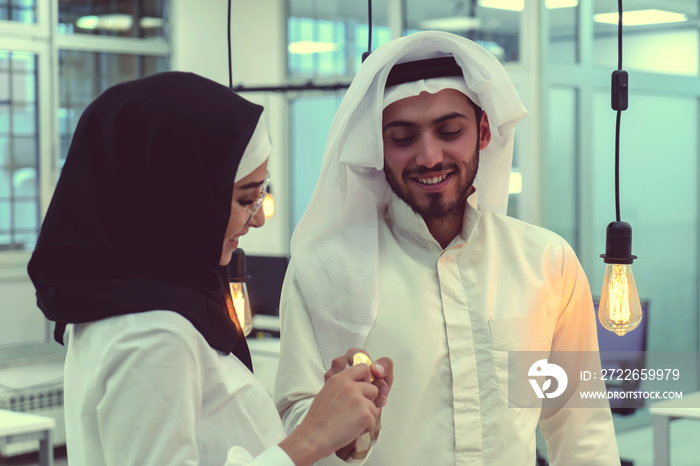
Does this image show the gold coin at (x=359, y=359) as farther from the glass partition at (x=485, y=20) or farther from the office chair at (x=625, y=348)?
the glass partition at (x=485, y=20)

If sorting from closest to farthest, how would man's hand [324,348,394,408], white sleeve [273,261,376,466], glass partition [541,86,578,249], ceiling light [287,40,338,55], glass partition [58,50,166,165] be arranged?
1. man's hand [324,348,394,408]
2. white sleeve [273,261,376,466]
3. glass partition [541,86,578,249]
4. glass partition [58,50,166,165]
5. ceiling light [287,40,338,55]

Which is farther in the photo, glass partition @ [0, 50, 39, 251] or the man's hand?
glass partition @ [0, 50, 39, 251]

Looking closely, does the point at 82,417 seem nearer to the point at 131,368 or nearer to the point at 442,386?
the point at 131,368

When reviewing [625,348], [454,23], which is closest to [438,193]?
[625,348]

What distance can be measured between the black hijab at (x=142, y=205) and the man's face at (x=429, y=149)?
550 millimetres

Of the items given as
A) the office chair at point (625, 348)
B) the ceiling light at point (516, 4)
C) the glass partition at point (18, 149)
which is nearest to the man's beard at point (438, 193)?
the office chair at point (625, 348)

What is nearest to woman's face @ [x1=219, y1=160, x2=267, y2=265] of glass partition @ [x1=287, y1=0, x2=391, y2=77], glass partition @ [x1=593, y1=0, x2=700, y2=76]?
glass partition @ [x1=593, y1=0, x2=700, y2=76]

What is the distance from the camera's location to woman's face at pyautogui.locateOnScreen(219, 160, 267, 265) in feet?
3.93

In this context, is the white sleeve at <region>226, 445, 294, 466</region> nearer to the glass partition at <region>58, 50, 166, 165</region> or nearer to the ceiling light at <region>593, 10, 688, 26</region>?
the ceiling light at <region>593, 10, 688, 26</region>

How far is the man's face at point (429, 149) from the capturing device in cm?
164

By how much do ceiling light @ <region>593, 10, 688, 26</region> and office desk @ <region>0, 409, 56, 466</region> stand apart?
4.07 meters

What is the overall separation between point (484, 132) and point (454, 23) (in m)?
4.29

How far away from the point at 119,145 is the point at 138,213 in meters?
0.09

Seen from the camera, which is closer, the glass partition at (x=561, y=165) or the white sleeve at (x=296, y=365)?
the white sleeve at (x=296, y=365)
